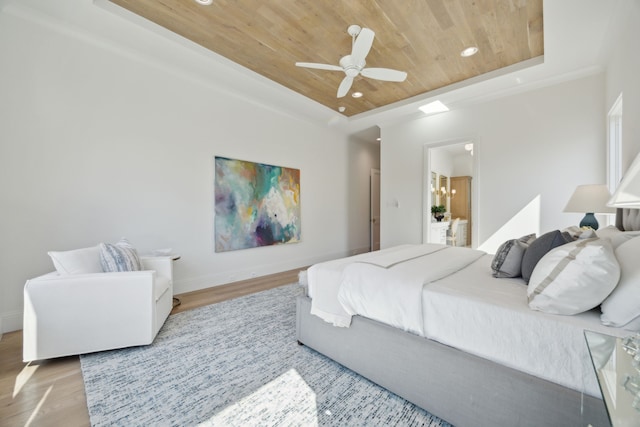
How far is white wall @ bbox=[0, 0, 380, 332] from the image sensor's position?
7.89 feet

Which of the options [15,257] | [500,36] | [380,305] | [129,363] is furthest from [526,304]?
[15,257]

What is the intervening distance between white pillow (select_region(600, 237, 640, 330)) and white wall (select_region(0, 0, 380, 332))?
3.86 m

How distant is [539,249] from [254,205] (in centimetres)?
353

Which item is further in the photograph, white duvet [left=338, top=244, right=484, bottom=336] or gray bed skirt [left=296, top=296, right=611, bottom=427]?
white duvet [left=338, top=244, right=484, bottom=336]

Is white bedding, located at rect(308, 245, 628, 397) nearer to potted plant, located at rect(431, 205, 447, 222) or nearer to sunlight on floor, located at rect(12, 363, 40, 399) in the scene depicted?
sunlight on floor, located at rect(12, 363, 40, 399)

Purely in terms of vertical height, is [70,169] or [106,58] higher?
[106,58]

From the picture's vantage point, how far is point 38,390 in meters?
1.62

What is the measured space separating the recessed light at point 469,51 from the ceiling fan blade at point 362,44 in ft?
4.54

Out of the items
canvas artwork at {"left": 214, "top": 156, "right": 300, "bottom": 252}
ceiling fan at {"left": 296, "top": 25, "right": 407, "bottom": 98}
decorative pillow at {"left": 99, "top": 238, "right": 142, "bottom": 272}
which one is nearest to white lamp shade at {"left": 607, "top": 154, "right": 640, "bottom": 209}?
ceiling fan at {"left": 296, "top": 25, "right": 407, "bottom": 98}

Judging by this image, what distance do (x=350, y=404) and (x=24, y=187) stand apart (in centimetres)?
338

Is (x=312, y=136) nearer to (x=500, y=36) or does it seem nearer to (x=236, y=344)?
(x=500, y=36)

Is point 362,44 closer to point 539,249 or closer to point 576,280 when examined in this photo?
point 539,249

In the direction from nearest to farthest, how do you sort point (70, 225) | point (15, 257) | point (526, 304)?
1. point (526, 304)
2. point (15, 257)
3. point (70, 225)

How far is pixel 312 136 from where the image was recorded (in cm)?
523
